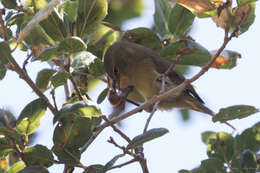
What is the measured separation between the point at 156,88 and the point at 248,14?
1660 mm

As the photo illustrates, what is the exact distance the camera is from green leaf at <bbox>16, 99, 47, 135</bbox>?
81.4 inches

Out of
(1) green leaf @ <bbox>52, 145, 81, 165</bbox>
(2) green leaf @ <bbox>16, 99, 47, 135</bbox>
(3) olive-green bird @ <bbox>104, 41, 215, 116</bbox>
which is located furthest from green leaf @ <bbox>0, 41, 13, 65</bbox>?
(3) olive-green bird @ <bbox>104, 41, 215, 116</bbox>

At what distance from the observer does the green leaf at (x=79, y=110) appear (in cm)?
188

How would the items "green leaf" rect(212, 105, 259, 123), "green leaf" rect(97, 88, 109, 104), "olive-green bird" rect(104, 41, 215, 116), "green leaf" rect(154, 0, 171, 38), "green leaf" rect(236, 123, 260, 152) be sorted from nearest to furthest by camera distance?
"green leaf" rect(212, 105, 259, 123) < "green leaf" rect(236, 123, 260, 152) < "green leaf" rect(97, 88, 109, 104) < "green leaf" rect(154, 0, 171, 38) < "olive-green bird" rect(104, 41, 215, 116)

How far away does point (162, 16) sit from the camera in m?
2.92

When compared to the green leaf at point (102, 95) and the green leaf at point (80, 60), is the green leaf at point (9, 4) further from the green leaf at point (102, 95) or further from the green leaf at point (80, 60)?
the green leaf at point (102, 95)

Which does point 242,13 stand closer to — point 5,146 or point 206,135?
point 206,135

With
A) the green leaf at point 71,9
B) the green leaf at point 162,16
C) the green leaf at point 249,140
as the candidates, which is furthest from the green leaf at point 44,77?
the green leaf at point 249,140

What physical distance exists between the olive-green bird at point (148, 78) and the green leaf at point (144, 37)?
20.3 inches

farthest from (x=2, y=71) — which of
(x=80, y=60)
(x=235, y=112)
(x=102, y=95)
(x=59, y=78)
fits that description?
(x=235, y=112)

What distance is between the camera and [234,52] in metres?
2.58

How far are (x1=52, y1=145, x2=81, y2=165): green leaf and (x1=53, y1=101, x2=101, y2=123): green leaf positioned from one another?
0.18 metres

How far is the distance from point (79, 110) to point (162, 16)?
130 cm

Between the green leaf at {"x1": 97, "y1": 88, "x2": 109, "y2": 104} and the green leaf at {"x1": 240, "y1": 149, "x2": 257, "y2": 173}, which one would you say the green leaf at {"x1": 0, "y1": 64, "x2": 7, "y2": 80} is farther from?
the green leaf at {"x1": 240, "y1": 149, "x2": 257, "y2": 173}
